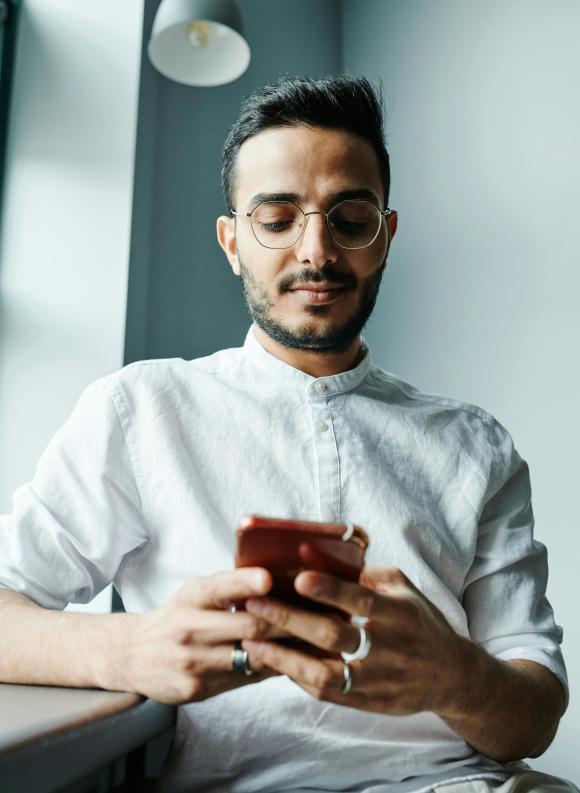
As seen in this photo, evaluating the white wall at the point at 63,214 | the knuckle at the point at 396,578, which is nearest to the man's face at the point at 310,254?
the knuckle at the point at 396,578

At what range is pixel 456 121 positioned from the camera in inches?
99.6

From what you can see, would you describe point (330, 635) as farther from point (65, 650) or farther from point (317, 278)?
point (317, 278)

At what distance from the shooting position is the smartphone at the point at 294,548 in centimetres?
51

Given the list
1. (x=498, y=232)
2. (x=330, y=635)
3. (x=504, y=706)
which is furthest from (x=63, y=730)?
(x=498, y=232)

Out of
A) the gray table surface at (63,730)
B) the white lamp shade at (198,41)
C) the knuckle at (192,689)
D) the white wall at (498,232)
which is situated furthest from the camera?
the white wall at (498,232)

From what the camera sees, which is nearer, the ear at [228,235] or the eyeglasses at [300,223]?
the eyeglasses at [300,223]

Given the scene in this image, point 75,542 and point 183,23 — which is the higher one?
point 183,23

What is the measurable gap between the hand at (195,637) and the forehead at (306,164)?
25.6 inches

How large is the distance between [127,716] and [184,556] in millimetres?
287

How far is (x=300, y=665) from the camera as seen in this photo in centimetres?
56

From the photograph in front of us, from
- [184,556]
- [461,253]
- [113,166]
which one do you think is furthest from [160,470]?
[461,253]

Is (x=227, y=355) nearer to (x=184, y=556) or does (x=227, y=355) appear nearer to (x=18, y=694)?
(x=184, y=556)

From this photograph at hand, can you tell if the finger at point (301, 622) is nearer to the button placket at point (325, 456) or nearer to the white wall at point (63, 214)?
the button placket at point (325, 456)

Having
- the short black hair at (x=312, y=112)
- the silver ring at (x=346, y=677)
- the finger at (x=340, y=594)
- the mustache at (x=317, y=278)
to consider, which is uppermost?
the short black hair at (x=312, y=112)
